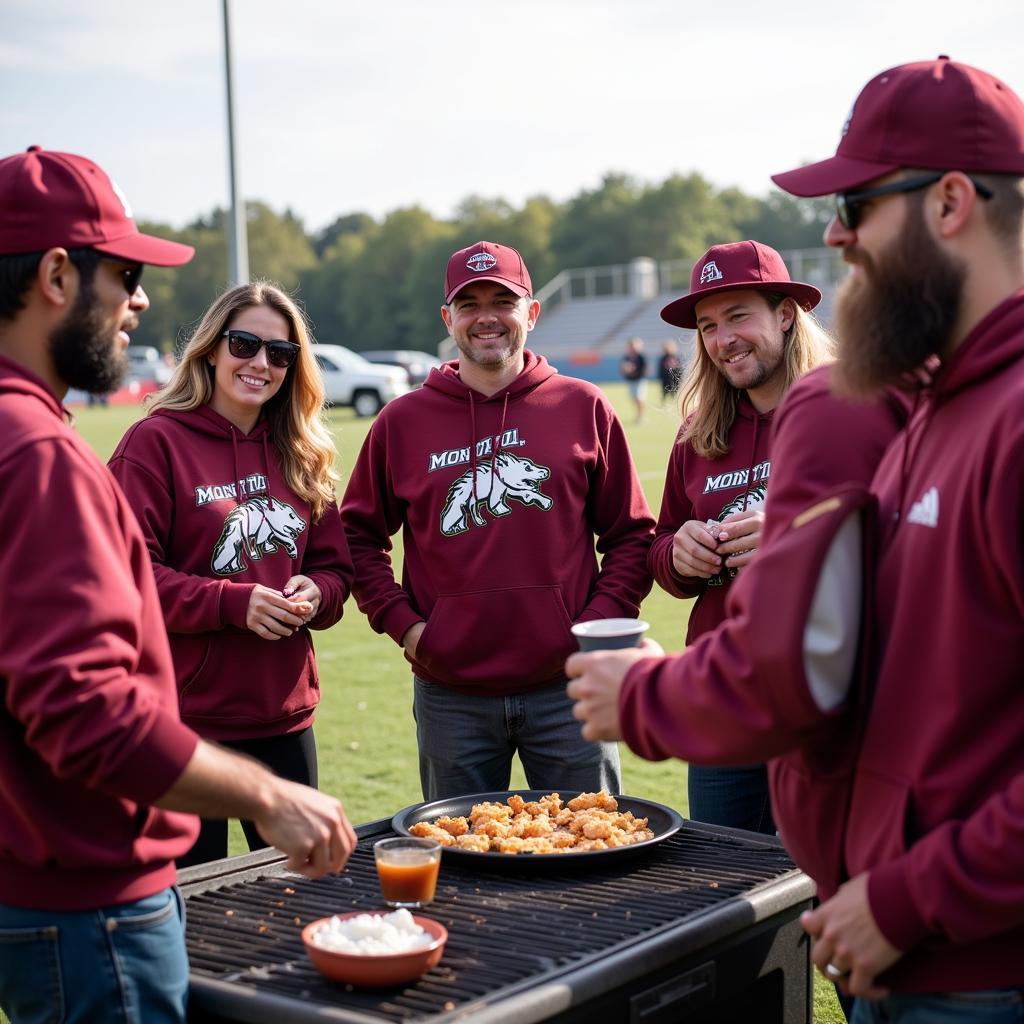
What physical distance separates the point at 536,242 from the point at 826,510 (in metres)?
99.0

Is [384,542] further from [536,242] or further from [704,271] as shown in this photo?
[536,242]

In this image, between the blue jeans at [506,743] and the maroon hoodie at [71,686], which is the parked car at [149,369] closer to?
the blue jeans at [506,743]

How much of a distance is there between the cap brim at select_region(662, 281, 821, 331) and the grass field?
0.51 meters

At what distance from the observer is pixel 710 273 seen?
4.50 metres

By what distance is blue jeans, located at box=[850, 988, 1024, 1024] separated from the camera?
6.77 feet

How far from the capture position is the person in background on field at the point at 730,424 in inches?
169

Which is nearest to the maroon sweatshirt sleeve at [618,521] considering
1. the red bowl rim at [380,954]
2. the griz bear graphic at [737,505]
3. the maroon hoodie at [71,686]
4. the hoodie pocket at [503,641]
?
the hoodie pocket at [503,641]

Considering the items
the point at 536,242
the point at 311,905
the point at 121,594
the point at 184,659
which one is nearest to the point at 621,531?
the point at 184,659

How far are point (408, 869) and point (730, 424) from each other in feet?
7.44

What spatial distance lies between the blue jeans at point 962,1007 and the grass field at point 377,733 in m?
2.31

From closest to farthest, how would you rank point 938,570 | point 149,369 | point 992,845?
point 992,845, point 938,570, point 149,369

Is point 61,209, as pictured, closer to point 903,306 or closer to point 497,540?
point 903,306

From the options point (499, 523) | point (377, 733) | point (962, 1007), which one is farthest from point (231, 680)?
point (377, 733)

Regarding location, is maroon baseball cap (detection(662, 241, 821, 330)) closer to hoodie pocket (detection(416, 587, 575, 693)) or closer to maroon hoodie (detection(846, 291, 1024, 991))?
hoodie pocket (detection(416, 587, 575, 693))
